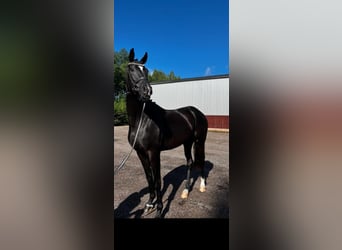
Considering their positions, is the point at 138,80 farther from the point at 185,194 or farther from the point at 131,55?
the point at 185,194

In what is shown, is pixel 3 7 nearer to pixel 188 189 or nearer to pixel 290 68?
pixel 290 68

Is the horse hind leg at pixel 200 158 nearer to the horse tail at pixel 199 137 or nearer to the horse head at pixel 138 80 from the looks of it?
the horse tail at pixel 199 137

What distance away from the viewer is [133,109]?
4.05ft

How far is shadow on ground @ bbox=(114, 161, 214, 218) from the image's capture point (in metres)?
1.33

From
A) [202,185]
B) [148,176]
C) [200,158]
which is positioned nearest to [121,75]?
[148,176]

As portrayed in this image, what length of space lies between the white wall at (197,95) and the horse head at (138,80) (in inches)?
3.9

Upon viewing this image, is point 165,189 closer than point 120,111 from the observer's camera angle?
No

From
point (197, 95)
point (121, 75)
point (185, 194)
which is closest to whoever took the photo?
point (121, 75)

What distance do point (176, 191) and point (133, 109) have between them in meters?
0.78

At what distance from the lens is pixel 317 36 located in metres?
0.69

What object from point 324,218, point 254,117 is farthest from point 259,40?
point 324,218

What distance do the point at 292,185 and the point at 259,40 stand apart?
49 centimetres

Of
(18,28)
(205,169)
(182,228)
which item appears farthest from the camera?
(205,169)

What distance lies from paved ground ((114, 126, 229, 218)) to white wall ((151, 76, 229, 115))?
6.6 inches
